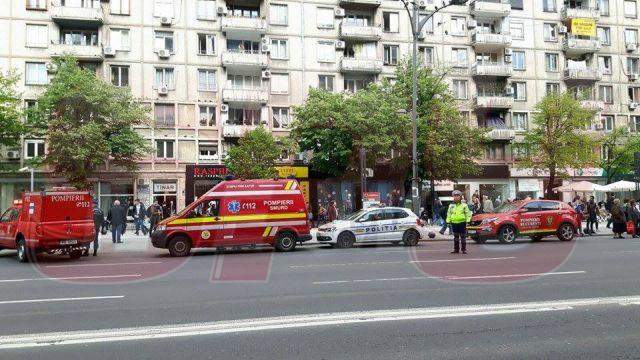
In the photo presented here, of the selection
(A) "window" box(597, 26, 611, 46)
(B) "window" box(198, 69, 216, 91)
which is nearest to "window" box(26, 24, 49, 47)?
(B) "window" box(198, 69, 216, 91)

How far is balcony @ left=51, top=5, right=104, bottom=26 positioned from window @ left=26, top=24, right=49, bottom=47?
1099mm

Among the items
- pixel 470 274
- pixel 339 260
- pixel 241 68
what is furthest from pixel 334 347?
pixel 241 68

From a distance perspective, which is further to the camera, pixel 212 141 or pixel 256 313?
pixel 212 141

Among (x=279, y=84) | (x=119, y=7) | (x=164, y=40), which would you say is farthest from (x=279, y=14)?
(x=119, y=7)

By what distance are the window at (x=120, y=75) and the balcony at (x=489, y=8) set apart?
88.6 ft

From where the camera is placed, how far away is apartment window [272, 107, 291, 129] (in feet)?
127

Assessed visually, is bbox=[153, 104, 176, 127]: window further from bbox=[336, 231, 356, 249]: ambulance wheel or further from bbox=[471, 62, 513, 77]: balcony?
bbox=[471, 62, 513, 77]: balcony

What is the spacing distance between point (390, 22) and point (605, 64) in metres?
20.6

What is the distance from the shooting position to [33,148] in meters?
34.8

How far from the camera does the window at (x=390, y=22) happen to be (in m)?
41.3

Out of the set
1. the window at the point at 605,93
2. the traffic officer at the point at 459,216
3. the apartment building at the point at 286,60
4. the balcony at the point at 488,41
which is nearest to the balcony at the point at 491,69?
the apartment building at the point at 286,60

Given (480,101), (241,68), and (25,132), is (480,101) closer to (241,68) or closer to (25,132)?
(241,68)

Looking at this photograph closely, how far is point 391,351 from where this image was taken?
5.36 metres

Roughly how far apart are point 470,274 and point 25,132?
2932 centimetres
